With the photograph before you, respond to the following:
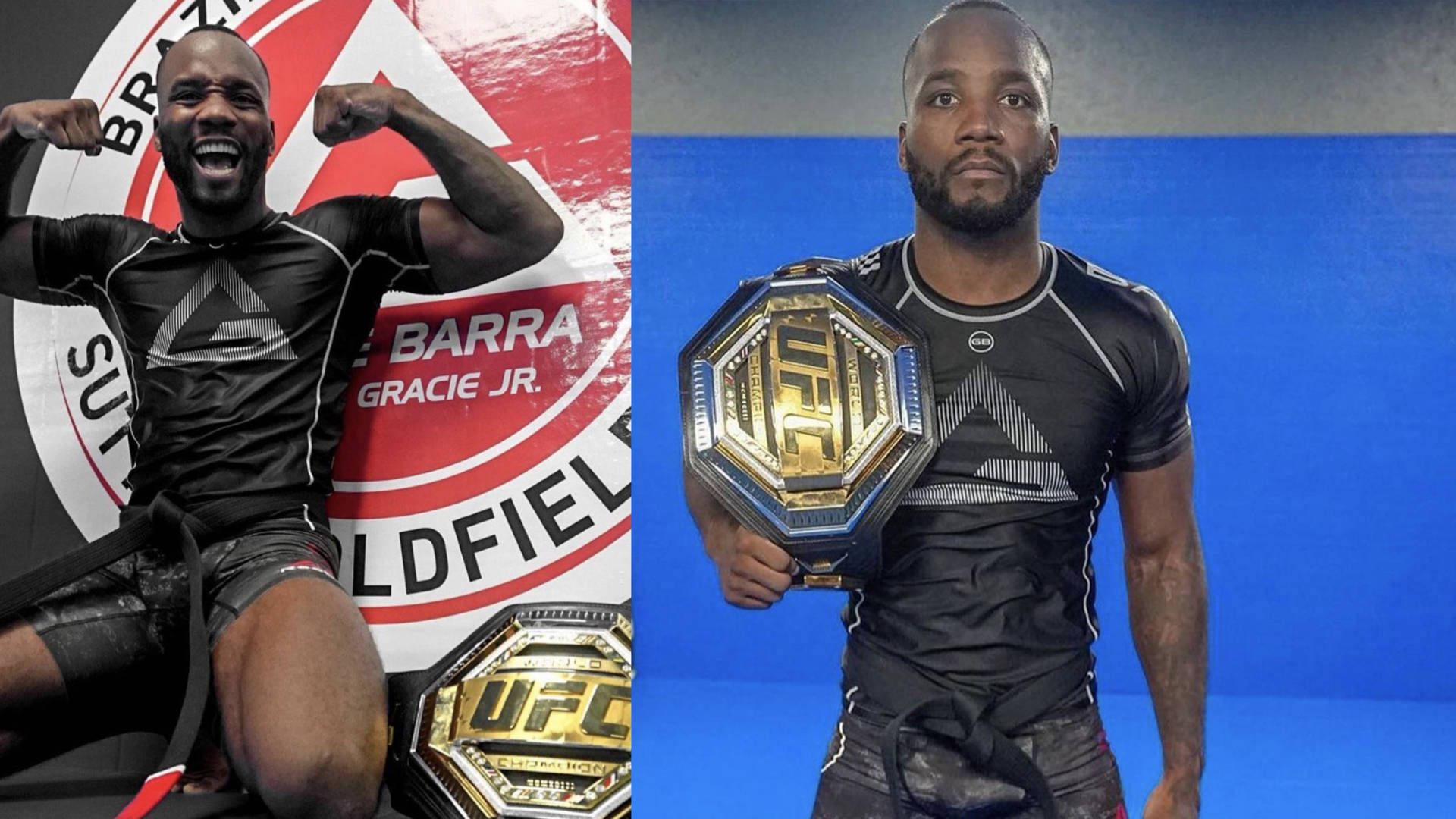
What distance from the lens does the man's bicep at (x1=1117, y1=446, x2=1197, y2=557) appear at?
1484mm

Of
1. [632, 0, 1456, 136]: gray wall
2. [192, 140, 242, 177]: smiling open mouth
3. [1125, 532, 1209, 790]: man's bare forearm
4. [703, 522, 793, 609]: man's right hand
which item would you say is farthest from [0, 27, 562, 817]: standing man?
[1125, 532, 1209, 790]: man's bare forearm

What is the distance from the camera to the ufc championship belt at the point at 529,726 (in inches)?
60.2

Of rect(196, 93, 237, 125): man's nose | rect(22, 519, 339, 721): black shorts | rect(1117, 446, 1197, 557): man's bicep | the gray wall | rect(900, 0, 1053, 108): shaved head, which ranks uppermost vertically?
the gray wall

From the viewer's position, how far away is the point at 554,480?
1.63m

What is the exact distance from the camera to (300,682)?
4.74 feet

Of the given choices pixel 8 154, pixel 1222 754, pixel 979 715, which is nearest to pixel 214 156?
pixel 8 154

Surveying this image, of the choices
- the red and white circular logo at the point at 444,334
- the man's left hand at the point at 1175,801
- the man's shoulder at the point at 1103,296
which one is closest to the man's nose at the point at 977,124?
the man's shoulder at the point at 1103,296

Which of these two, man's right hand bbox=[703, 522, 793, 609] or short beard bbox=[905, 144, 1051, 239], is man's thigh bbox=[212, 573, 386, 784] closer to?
man's right hand bbox=[703, 522, 793, 609]

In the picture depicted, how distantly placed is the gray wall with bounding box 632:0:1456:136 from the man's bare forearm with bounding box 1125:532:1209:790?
92cm

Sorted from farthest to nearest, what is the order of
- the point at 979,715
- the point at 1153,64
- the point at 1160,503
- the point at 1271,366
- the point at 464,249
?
the point at 1271,366, the point at 1153,64, the point at 464,249, the point at 1160,503, the point at 979,715

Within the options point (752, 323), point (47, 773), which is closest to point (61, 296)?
point (47, 773)

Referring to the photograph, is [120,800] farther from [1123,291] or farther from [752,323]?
[1123,291]

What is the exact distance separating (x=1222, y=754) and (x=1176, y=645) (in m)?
1.05

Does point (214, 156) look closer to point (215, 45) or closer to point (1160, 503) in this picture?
point (215, 45)
